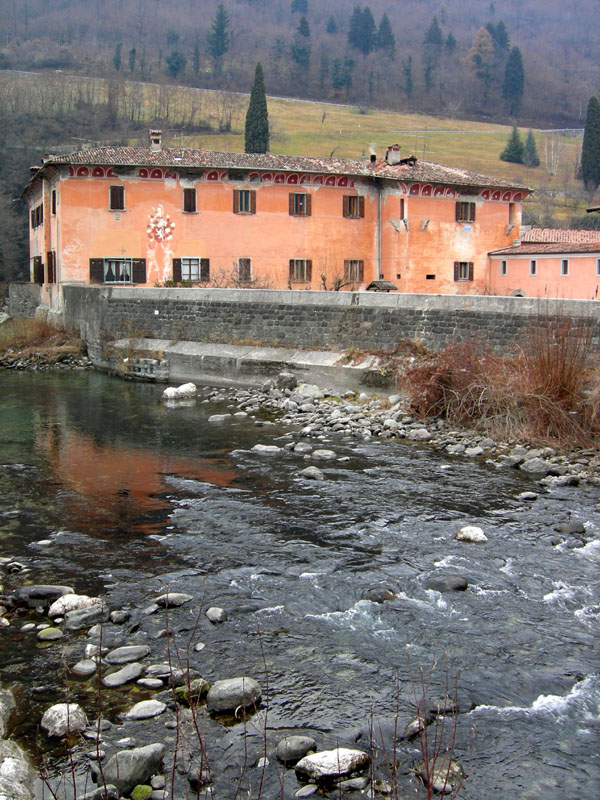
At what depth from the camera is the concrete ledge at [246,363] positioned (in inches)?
752

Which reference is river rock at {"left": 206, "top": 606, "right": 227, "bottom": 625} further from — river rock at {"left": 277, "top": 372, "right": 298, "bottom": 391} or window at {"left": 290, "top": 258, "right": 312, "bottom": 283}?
window at {"left": 290, "top": 258, "right": 312, "bottom": 283}

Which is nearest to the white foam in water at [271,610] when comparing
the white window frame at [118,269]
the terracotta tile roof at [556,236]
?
the white window frame at [118,269]

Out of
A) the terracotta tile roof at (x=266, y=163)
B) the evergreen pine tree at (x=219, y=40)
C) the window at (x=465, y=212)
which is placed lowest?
the window at (x=465, y=212)

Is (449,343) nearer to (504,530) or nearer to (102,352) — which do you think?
(504,530)

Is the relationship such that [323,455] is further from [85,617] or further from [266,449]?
[85,617]

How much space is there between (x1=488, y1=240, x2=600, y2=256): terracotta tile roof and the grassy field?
32.2m

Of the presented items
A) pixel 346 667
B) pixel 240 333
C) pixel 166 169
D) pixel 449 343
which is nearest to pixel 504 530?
pixel 346 667

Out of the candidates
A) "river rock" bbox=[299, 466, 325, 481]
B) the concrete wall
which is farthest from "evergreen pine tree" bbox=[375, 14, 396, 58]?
"river rock" bbox=[299, 466, 325, 481]

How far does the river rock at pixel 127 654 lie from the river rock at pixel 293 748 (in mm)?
1588

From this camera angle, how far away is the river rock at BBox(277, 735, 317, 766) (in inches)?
207

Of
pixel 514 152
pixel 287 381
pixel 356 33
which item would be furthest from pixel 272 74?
pixel 287 381

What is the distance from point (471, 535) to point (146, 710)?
4738mm

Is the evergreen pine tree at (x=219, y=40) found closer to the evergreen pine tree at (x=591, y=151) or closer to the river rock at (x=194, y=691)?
the evergreen pine tree at (x=591, y=151)

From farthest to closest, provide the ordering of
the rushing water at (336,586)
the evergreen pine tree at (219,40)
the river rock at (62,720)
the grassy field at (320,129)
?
the evergreen pine tree at (219,40) → the grassy field at (320,129) → the rushing water at (336,586) → the river rock at (62,720)
